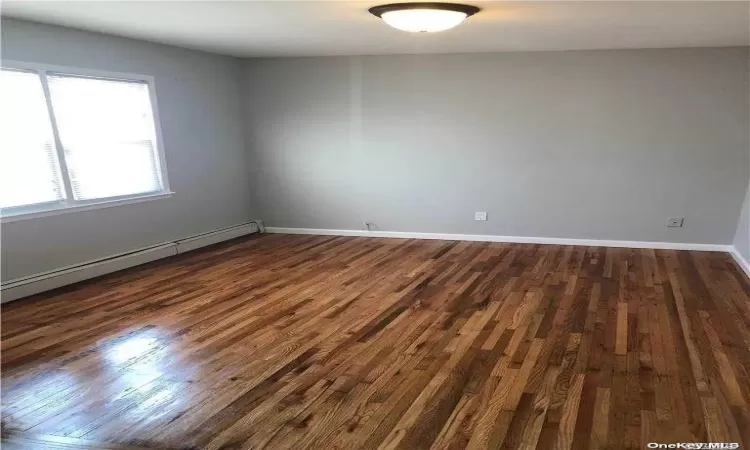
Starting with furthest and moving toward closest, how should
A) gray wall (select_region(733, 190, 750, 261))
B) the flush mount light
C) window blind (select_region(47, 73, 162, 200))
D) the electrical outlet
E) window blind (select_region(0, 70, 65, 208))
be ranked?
the electrical outlet → gray wall (select_region(733, 190, 750, 261)) → window blind (select_region(47, 73, 162, 200)) → window blind (select_region(0, 70, 65, 208)) → the flush mount light

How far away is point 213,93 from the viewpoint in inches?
227

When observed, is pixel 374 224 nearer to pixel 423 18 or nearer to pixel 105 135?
pixel 105 135

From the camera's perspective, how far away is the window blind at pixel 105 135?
4285mm

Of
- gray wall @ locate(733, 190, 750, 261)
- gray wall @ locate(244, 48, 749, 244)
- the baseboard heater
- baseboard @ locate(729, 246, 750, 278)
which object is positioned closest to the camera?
the baseboard heater

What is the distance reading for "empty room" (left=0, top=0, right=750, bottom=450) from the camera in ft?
7.91

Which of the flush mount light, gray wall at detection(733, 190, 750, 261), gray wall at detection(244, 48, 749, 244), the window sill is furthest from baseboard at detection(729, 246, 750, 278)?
the window sill

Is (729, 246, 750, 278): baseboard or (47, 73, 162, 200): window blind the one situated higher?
(47, 73, 162, 200): window blind

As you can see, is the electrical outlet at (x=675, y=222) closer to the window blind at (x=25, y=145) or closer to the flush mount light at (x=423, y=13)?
the flush mount light at (x=423, y=13)

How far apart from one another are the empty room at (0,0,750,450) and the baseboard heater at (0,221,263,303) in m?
0.02

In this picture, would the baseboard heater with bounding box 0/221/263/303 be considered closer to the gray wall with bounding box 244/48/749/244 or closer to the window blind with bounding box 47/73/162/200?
the window blind with bounding box 47/73/162/200

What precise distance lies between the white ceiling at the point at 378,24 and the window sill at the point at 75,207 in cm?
152

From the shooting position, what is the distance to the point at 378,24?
3822 millimetres

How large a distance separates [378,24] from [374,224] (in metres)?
2.83

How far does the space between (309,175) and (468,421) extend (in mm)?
4458
